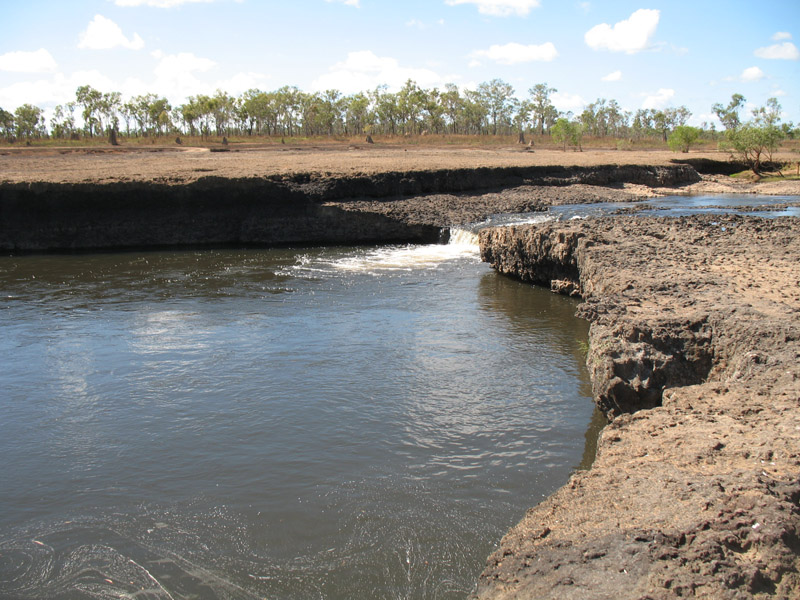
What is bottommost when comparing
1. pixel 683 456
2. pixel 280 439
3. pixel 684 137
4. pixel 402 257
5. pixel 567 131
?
pixel 280 439

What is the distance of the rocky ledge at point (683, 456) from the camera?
3.76 m

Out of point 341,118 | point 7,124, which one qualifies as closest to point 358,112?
point 341,118

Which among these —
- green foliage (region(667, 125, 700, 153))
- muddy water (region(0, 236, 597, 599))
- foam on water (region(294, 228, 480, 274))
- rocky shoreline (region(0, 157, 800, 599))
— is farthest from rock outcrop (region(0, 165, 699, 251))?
green foliage (region(667, 125, 700, 153))

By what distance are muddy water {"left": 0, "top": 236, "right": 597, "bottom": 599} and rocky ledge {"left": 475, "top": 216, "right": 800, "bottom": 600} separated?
3.96 feet

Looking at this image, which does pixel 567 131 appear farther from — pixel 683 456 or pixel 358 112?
pixel 683 456

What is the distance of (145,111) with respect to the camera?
81.9m

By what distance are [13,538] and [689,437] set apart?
253 inches

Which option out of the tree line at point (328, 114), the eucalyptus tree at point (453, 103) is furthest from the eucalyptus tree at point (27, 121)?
the eucalyptus tree at point (453, 103)

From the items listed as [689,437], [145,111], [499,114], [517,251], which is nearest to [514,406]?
[689,437]

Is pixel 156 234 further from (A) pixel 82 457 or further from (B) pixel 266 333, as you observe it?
(A) pixel 82 457

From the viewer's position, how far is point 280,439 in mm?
7980

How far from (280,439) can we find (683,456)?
4.80 meters

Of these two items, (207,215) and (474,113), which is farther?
(474,113)

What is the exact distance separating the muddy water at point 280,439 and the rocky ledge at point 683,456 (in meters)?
1.21
